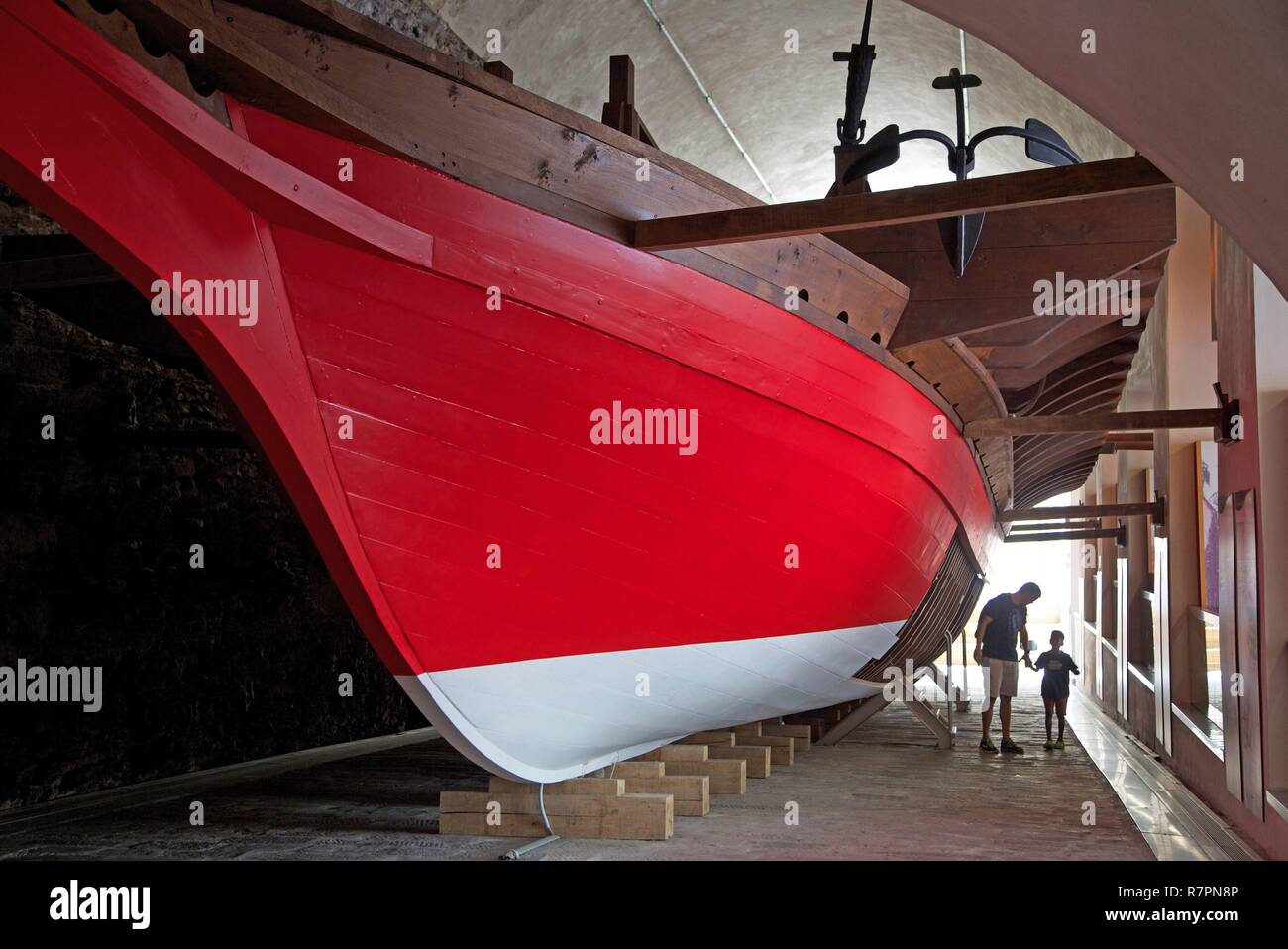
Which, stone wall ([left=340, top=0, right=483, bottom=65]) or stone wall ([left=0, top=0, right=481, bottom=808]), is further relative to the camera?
stone wall ([left=340, top=0, right=483, bottom=65])

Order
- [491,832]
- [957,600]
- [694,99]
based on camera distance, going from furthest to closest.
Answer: [694,99] → [957,600] → [491,832]

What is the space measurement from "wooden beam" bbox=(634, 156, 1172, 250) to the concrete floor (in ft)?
6.18

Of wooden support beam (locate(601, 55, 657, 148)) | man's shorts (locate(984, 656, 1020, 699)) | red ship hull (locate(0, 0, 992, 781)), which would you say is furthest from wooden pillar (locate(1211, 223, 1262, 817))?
wooden support beam (locate(601, 55, 657, 148))

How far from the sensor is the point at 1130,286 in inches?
180

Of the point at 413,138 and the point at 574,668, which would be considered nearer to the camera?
the point at 413,138

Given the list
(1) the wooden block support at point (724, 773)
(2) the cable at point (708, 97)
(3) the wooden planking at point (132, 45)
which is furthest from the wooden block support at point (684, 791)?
(2) the cable at point (708, 97)

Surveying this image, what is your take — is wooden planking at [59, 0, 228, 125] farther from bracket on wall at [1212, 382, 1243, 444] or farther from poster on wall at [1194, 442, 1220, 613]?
poster on wall at [1194, 442, 1220, 613]

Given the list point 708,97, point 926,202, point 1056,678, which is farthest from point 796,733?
point 708,97

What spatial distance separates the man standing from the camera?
228 inches

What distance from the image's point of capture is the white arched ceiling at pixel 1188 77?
108 cm

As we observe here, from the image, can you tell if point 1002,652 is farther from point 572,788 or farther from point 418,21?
point 418,21
